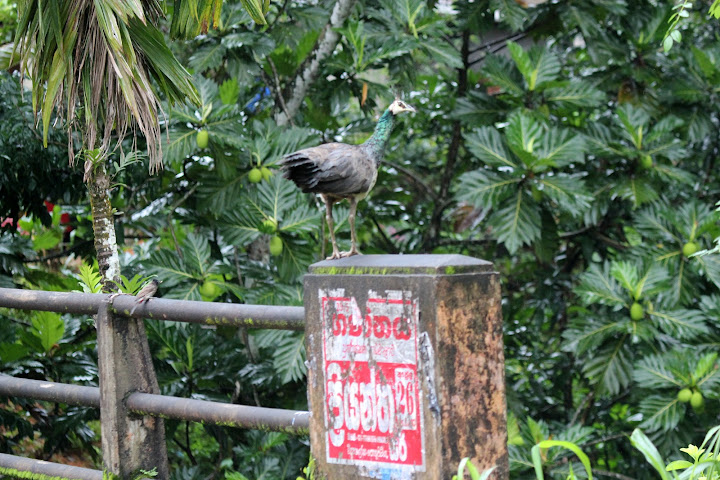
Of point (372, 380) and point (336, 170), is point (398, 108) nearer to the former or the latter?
point (336, 170)

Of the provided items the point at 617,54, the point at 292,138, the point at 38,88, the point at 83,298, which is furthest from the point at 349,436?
the point at 617,54

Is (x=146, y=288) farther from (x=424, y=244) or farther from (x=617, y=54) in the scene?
A: (x=617, y=54)

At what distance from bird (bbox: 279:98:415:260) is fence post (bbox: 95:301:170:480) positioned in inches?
31.2

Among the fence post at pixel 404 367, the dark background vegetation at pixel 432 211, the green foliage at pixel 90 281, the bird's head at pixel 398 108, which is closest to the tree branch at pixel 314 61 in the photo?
the dark background vegetation at pixel 432 211

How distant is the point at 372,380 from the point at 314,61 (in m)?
3.48

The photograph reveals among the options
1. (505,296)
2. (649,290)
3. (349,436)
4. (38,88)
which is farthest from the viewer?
(505,296)

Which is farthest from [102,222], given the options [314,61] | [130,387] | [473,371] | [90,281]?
[314,61]

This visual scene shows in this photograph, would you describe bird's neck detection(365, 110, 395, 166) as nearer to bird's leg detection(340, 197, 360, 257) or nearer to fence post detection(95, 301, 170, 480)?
bird's leg detection(340, 197, 360, 257)

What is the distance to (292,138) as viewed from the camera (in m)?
4.73

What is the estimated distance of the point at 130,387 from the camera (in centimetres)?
285

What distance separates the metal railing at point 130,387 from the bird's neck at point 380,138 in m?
0.69

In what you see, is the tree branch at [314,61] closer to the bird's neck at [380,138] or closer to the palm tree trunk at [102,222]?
the palm tree trunk at [102,222]

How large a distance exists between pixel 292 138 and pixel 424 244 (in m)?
1.67

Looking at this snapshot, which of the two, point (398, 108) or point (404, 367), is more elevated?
point (398, 108)
